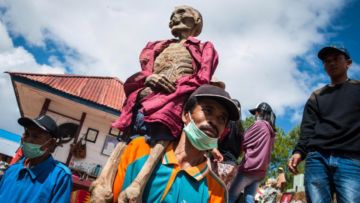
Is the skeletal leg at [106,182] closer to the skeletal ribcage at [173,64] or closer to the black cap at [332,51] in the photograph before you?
the skeletal ribcage at [173,64]

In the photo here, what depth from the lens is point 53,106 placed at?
1384 centimetres

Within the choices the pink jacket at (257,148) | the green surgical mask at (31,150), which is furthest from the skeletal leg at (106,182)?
the pink jacket at (257,148)

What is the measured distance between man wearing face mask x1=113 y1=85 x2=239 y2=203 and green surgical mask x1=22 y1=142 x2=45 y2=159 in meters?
1.41

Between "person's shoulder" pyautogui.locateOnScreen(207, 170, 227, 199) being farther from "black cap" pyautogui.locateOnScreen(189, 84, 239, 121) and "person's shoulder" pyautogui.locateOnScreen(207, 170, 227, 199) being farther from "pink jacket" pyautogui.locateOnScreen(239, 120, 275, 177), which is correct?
"pink jacket" pyautogui.locateOnScreen(239, 120, 275, 177)

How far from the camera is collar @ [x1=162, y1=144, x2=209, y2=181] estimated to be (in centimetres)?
228

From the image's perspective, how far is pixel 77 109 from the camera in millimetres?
13883

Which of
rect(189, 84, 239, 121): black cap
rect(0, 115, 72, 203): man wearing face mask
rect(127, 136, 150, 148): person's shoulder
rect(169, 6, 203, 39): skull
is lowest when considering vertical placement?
rect(0, 115, 72, 203): man wearing face mask

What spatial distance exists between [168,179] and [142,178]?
227 mm

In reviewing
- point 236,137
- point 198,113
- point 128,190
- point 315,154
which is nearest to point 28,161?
point 128,190

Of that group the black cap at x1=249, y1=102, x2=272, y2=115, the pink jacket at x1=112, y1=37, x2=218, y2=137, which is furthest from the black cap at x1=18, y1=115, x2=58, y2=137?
the black cap at x1=249, y1=102, x2=272, y2=115

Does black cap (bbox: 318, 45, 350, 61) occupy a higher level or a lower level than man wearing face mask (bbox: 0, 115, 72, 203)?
higher

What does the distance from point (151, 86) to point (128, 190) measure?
0.94 meters

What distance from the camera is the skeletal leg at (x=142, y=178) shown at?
197cm

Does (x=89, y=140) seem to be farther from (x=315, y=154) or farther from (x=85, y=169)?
(x=315, y=154)
